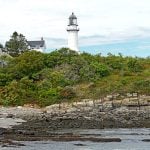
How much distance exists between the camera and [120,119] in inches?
1950

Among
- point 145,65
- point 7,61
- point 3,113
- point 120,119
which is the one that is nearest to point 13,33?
point 7,61

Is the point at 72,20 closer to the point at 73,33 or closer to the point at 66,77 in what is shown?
the point at 73,33

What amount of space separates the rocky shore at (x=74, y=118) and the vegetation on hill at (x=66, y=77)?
3678 mm

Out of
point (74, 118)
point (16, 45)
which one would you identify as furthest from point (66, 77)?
point (16, 45)

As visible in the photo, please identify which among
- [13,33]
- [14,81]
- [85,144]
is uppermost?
[13,33]

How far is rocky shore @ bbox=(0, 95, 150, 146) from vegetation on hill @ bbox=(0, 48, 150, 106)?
145 inches

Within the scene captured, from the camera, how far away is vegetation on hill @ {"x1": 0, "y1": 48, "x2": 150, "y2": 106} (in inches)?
2520

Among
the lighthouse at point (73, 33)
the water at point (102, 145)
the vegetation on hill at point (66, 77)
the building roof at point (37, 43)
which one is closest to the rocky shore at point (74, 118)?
the water at point (102, 145)

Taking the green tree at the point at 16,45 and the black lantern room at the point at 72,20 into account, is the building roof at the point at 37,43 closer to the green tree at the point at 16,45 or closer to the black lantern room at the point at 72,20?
the green tree at the point at 16,45

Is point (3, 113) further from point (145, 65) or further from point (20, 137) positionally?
point (145, 65)

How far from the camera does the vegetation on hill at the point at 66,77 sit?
6400cm

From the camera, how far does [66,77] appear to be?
230ft

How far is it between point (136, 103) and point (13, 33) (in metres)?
48.7

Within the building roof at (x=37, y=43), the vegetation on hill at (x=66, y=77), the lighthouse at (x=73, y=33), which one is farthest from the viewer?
the building roof at (x=37, y=43)
